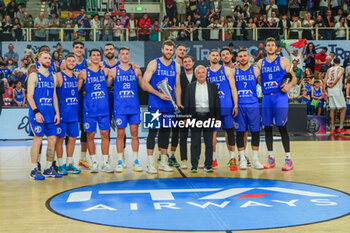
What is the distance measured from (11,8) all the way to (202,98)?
1593 centimetres

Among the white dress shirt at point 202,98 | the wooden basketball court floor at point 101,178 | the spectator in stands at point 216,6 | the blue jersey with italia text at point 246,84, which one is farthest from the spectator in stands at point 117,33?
the white dress shirt at point 202,98

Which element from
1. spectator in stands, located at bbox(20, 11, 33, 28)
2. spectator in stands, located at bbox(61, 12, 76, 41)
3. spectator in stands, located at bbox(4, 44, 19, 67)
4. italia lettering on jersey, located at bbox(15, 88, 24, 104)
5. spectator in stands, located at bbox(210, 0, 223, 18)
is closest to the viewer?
italia lettering on jersey, located at bbox(15, 88, 24, 104)

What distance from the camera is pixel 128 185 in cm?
694

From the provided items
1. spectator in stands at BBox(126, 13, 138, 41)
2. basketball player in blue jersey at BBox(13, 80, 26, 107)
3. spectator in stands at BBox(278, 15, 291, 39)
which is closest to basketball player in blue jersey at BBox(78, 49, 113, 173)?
basketball player in blue jersey at BBox(13, 80, 26, 107)

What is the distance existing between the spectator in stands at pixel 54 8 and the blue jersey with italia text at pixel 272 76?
593 inches

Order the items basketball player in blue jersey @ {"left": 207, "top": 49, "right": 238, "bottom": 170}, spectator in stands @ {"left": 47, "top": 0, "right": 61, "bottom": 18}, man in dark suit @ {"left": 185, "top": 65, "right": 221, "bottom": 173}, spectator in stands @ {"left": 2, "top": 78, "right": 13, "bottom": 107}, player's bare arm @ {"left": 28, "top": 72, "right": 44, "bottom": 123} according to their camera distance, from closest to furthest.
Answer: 1. player's bare arm @ {"left": 28, "top": 72, "right": 44, "bottom": 123}
2. man in dark suit @ {"left": 185, "top": 65, "right": 221, "bottom": 173}
3. basketball player in blue jersey @ {"left": 207, "top": 49, "right": 238, "bottom": 170}
4. spectator in stands @ {"left": 2, "top": 78, "right": 13, "bottom": 107}
5. spectator in stands @ {"left": 47, "top": 0, "right": 61, "bottom": 18}

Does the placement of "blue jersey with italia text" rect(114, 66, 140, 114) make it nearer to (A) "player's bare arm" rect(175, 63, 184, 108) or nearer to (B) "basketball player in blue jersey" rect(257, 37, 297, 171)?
(A) "player's bare arm" rect(175, 63, 184, 108)

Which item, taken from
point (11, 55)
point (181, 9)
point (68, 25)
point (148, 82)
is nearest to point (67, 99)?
point (148, 82)

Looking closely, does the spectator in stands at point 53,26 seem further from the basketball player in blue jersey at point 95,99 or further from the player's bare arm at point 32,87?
the player's bare arm at point 32,87

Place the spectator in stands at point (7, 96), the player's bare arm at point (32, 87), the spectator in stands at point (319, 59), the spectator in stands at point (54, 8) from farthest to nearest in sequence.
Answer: the spectator in stands at point (54, 8) → the spectator in stands at point (319, 59) → the spectator in stands at point (7, 96) → the player's bare arm at point (32, 87)

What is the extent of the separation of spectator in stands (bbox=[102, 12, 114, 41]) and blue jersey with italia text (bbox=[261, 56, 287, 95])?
1103 centimetres

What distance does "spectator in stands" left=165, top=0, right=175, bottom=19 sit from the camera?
2197 cm

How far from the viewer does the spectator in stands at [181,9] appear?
70.4 feet

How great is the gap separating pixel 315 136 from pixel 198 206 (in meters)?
10.1
